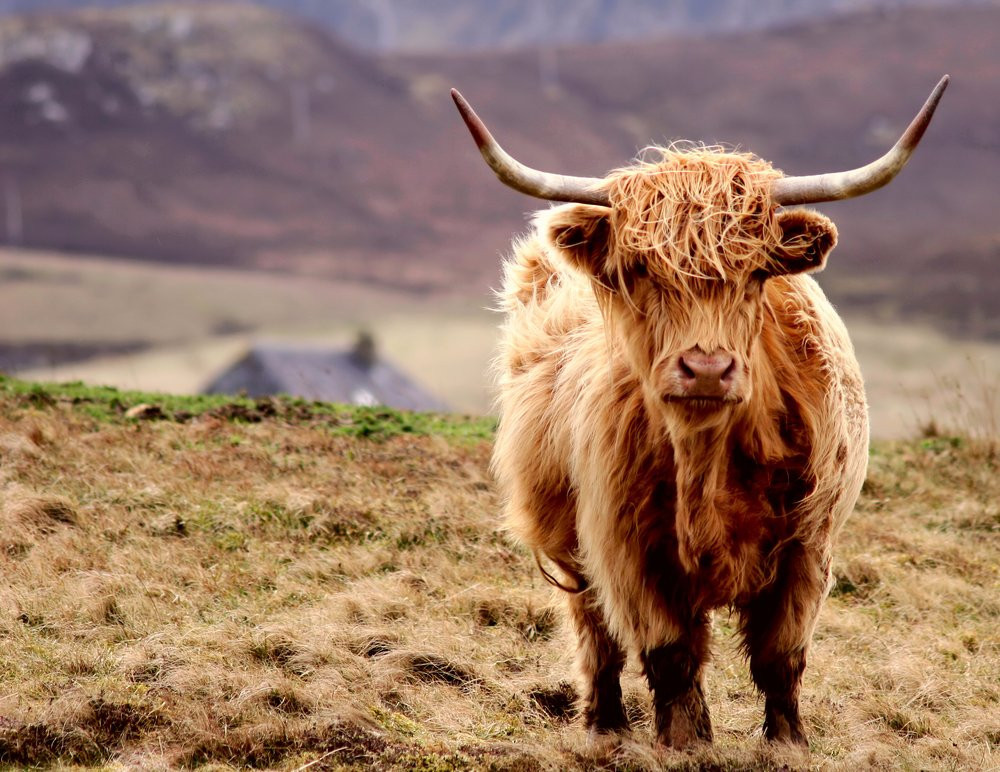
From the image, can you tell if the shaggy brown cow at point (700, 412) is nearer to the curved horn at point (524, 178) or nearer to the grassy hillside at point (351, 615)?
the curved horn at point (524, 178)

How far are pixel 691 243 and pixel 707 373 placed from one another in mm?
422

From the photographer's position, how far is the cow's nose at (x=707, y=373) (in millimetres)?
3406

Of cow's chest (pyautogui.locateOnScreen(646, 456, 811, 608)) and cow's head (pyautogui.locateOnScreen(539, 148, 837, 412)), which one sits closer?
cow's head (pyautogui.locateOnScreen(539, 148, 837, 412))

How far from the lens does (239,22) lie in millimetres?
65375

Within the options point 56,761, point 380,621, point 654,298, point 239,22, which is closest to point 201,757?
point 56,761

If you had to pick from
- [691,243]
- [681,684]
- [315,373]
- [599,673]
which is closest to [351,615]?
[599,673]

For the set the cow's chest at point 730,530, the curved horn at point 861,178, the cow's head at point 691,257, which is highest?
the curved horn at point 861,178

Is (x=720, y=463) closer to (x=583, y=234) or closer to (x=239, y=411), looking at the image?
(x=583, y=234)

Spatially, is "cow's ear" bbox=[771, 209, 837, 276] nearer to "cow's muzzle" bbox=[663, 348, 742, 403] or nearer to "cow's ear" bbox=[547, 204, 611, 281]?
"cow's muzzle" bbox=[663, 348, 742, 403]

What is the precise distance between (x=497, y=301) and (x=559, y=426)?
4.31 feet

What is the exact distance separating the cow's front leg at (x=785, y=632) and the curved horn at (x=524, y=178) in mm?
1348

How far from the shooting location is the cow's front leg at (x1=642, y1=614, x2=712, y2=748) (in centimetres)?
403

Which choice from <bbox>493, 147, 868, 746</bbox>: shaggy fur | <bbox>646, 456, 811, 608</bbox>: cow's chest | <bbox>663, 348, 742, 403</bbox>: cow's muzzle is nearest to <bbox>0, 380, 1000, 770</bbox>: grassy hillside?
<bbox>493, 147, 868, 746</bbox>: shaggy fur

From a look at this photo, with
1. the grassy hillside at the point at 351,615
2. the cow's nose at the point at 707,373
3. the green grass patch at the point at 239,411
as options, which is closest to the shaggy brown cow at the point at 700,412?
the cow's nose at the point at 707,373
